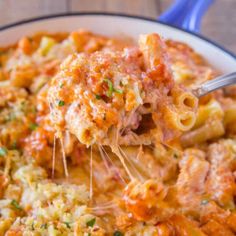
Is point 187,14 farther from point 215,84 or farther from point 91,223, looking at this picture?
point 91,223

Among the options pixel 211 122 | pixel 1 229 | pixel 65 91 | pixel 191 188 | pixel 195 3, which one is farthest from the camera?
pixel 195 3

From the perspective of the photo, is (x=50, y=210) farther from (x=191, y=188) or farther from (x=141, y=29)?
(x=141, y=29)

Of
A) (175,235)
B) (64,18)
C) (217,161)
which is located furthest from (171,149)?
(64,18)

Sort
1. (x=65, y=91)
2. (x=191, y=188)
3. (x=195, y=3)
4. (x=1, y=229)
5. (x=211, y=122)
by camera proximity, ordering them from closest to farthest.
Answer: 1. (x=65, y=91)
2. (x=1, y=229)
3. (x=191, y=188)
4. (x=211, y=122)
5. (x=195, y=3)

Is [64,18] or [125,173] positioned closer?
[125,173]

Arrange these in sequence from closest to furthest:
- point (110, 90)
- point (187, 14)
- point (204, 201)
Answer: point (110, 90)
point (204, 201)
point (187, 14)

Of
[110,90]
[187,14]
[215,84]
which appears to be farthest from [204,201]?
[187,14]

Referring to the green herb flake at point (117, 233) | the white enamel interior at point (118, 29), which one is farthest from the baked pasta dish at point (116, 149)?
the white enamel interior at point (118, 29)

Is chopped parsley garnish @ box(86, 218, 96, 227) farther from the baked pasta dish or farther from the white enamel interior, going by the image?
the white enamel interior
